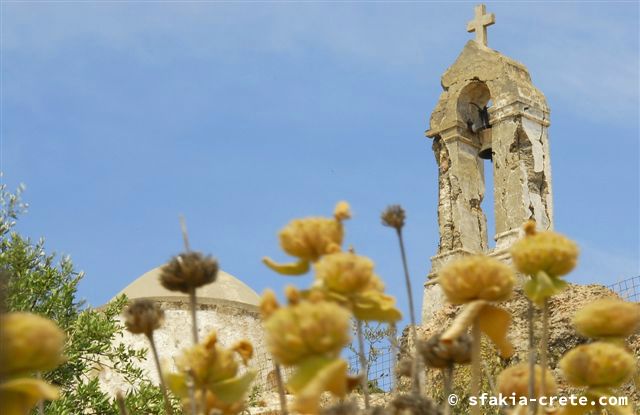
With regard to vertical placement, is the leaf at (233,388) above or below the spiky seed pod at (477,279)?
below

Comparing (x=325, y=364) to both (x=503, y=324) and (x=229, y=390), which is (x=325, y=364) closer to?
(x=229, y=390)

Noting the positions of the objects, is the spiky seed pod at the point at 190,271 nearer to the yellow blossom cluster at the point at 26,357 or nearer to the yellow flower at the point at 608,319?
the yellow blossom cluster at the point at 26,357

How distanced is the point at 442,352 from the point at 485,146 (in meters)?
15.9

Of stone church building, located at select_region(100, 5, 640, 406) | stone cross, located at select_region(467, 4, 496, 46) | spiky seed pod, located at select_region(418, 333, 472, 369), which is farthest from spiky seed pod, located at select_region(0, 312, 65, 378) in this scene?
stone cross, located at select_region(467, 4, 496, 46)

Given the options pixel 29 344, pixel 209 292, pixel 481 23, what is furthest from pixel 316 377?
pixel 209 292

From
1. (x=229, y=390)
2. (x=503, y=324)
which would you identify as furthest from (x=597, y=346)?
(x=229, y=390)

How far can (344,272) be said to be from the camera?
76.0 inches

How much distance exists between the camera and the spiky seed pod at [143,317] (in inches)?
91.5

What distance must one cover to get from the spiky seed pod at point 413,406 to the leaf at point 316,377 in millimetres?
189

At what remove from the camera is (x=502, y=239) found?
16406 millimetres

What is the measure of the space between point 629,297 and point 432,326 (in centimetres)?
268

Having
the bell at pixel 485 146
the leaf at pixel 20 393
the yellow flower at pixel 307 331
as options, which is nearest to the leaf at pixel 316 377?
the yellow flower at pixel 307 331

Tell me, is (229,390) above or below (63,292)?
below

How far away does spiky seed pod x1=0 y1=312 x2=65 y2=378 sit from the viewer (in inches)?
64.6
